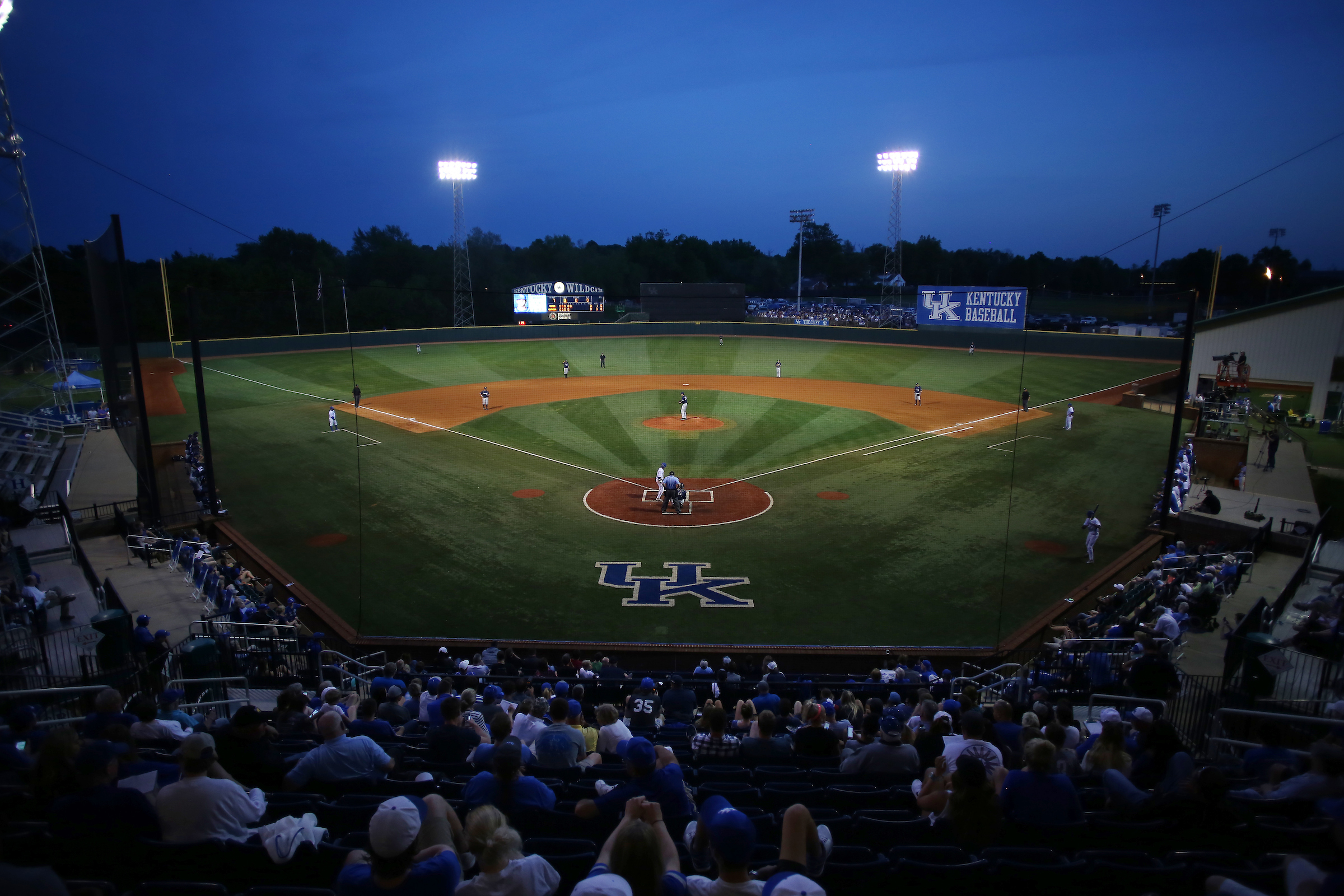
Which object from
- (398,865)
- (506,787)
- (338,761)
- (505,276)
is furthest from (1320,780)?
(505,276)

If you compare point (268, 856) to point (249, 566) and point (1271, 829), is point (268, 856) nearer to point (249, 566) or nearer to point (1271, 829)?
point (1271, 829)

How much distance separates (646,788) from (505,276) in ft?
342

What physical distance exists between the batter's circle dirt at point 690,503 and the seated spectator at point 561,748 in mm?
15572

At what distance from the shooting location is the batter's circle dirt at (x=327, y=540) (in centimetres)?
2109

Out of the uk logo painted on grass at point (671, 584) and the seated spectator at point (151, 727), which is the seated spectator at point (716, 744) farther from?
the uk logo painted on grass at point (671, 584)

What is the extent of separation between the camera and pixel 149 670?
33.9ft

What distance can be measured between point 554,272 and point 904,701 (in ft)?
331

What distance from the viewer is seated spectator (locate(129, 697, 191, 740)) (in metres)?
6.53

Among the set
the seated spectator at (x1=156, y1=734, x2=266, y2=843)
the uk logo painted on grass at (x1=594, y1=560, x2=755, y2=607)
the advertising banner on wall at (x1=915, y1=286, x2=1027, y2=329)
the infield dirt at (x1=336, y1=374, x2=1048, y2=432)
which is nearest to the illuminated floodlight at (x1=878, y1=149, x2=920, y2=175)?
the advertising banner on wall at (x1=915, y1=286, x2=1027, y2=329)

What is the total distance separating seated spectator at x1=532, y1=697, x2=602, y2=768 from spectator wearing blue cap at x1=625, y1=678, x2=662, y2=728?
2.88m

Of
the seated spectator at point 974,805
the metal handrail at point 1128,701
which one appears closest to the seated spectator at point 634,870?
the seated spectator at point 974,805

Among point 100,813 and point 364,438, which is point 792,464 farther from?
point 100,813

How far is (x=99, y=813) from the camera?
4418mm

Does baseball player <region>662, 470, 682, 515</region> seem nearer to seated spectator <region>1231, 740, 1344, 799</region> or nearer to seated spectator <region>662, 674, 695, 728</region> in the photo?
seated spectator <region>662, 674, 695, 728</region>
